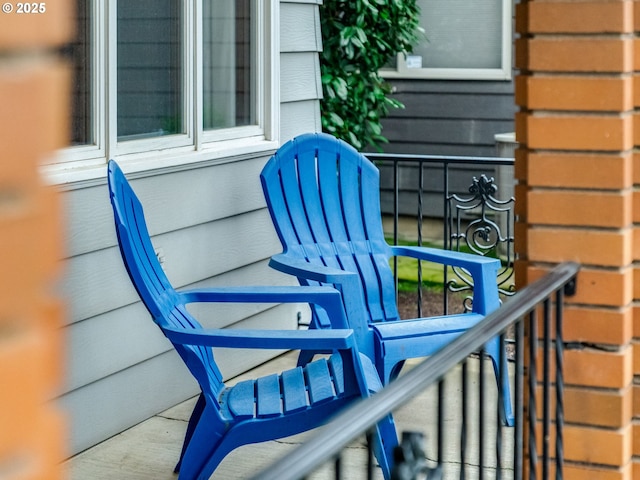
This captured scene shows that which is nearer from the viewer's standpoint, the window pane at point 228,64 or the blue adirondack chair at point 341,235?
the blue adirondack chair at point 341,235

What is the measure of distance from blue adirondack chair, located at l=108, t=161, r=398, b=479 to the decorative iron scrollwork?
173cm

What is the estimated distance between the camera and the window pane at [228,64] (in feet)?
14.3

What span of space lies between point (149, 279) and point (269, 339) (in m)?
0.45

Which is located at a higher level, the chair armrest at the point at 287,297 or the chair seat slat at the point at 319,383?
the chair armrest at the point at 287,297

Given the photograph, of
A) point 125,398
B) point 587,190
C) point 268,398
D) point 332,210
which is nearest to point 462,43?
point 332,210

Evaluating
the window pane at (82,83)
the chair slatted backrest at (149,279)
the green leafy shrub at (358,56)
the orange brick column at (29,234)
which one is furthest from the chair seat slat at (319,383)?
the green leafy shrub at (358,56)

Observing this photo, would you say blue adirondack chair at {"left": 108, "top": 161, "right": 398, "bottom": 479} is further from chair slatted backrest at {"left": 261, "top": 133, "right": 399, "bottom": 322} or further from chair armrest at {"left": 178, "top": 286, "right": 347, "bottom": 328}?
chair slatted backrest at {"left": 261, "top": 133, "right": 399, "bottom": 322}

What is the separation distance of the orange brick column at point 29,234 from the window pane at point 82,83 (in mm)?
3126

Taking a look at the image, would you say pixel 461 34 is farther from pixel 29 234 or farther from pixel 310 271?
pixel 29 234

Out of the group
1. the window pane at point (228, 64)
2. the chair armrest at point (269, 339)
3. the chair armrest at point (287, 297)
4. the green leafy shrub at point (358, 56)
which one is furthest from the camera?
the green leafy shrub at point (358, 56)

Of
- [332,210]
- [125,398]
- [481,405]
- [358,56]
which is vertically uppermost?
[358,56]

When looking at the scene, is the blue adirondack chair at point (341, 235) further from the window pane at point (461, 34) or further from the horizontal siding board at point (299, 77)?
the window pane at point (461, 34)

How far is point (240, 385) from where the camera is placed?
10.5ft

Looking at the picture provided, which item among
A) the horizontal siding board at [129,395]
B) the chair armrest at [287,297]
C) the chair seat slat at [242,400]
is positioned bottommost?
the horizontal siding board at [129,395]
